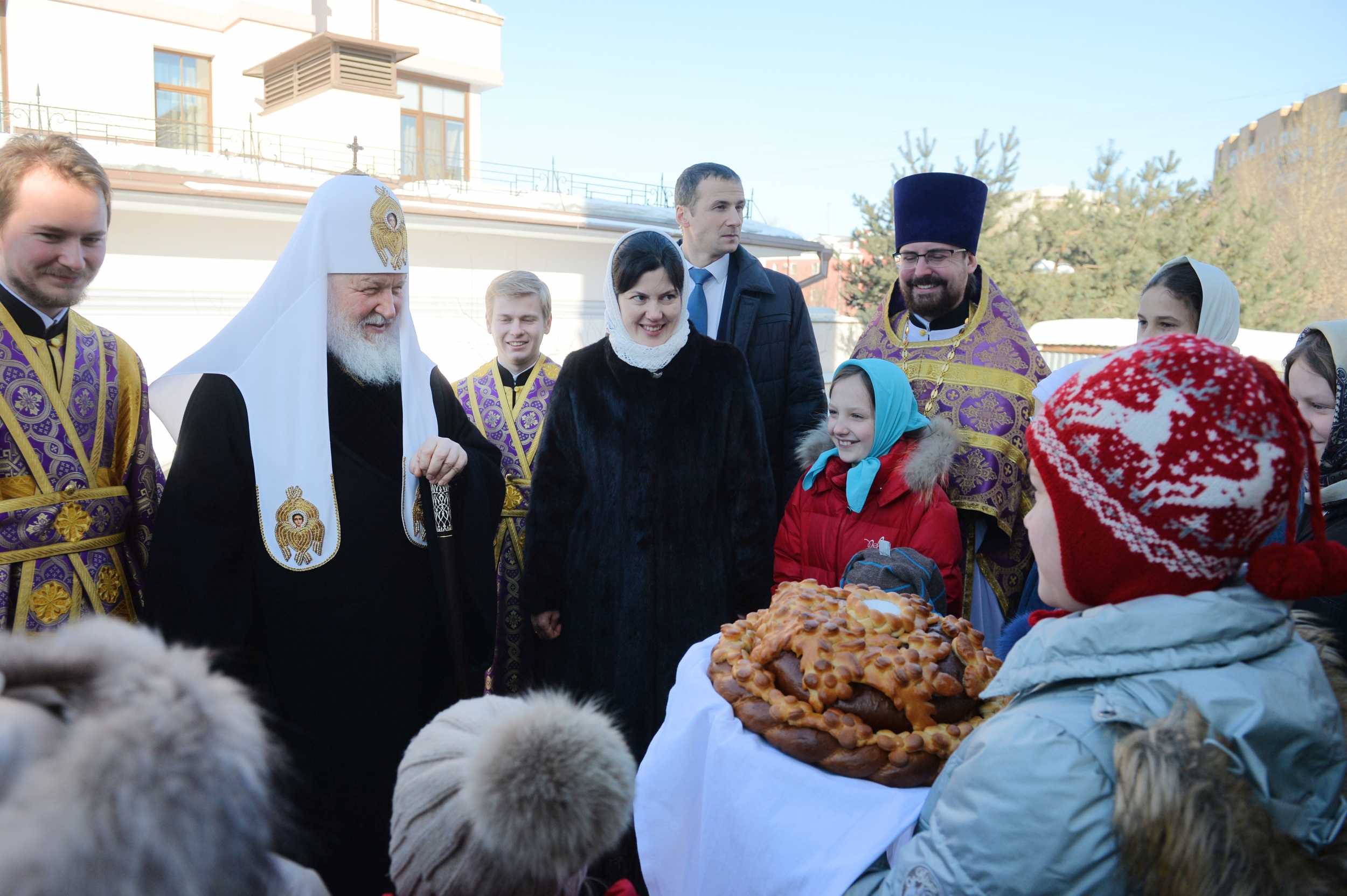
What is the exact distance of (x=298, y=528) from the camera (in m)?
2.71

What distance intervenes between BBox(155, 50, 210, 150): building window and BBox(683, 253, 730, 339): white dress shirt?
14.9m

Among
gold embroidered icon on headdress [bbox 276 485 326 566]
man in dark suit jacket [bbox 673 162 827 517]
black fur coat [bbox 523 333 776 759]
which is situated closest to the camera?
gold embroidered icon on headdress [bbox 276 485 326 566]

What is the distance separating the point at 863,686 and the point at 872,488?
1.42 m


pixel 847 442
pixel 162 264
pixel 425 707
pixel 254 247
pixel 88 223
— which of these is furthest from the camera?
pixel 254 247

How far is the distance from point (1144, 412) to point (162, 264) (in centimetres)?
1150

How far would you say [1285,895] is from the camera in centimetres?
117

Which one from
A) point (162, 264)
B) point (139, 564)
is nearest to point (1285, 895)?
point (139, 564)

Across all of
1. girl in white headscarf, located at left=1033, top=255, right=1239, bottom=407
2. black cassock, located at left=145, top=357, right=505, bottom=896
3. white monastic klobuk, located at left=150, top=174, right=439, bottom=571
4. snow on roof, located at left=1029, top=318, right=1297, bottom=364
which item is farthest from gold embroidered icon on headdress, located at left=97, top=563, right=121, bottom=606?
snow on roof, located at left=1029, top=318, right=1297, bottom=364

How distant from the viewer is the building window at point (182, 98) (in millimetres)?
16406

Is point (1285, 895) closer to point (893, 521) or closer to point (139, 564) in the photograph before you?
point (893, 521)

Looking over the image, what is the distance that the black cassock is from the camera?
2602mm

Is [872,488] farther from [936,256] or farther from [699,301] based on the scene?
[699,301]

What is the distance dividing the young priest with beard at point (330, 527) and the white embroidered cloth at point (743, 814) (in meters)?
1.20

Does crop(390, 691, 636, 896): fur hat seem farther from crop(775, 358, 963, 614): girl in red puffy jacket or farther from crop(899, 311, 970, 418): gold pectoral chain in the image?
crop(899, 311, 970, 418): gold pectoral chain
